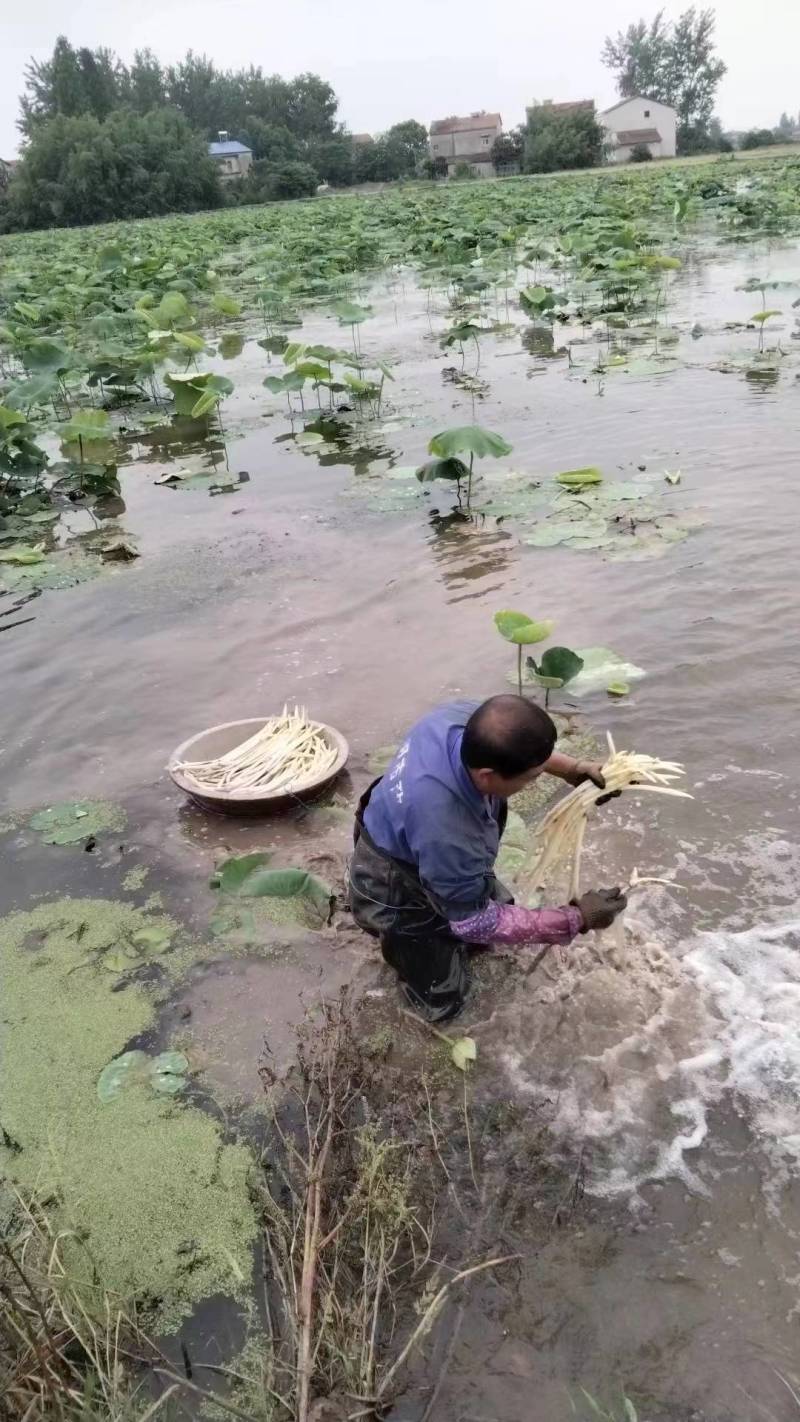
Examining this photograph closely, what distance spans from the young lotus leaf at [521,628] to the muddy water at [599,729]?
1.65ft

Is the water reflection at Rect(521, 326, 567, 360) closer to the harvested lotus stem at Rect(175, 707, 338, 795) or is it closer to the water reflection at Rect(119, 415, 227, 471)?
the water reflection at Rect(119, 415, 227, 471)

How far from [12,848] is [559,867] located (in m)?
2.28

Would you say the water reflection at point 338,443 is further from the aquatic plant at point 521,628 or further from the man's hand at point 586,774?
the man's hand at point 586,774

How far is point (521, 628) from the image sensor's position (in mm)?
4062

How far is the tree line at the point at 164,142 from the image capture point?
42125 millimetres

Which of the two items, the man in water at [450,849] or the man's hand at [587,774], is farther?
the man's hand at [587,774]

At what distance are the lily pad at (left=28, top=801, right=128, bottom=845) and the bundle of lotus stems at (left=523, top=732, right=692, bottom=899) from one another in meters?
1.87

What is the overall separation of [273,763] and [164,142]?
4967cm

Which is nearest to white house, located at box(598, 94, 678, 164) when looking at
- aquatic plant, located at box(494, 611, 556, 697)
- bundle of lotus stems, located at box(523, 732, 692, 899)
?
aquatic plant, located at box(494, 611, 556, 697)

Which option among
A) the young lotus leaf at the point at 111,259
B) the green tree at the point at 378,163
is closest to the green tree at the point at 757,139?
the green tree at the point at 378,163

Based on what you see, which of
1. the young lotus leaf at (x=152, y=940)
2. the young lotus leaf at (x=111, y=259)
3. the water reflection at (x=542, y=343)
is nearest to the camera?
the young lotus leaf at (x=152, y=940)

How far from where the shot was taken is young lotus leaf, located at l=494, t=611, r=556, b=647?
159 inches

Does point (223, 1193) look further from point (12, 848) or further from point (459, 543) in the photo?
point (459, 543)

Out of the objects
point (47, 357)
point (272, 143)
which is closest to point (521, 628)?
point (47, 357)
